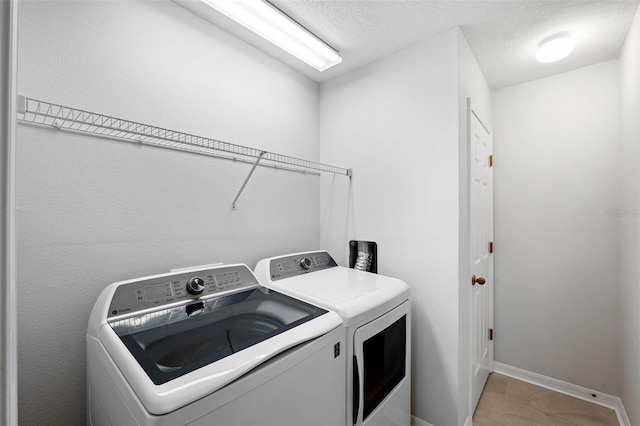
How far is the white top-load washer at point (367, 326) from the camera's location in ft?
4.11

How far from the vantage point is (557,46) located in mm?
1784

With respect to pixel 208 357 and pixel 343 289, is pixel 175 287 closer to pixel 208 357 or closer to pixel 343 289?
pixel 208 357

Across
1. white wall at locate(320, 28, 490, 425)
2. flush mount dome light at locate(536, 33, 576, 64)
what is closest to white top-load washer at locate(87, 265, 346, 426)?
white wall at locate(320, 28, 490, 425)

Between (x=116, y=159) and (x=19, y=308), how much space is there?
28.6 inches

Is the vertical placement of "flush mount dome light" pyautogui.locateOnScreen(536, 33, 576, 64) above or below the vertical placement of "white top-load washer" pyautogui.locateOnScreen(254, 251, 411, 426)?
above

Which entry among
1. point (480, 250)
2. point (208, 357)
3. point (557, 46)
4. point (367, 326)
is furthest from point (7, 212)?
point (557, 46)

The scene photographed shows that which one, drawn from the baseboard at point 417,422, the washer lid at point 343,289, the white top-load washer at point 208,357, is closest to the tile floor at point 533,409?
the baseboard at point 417,422

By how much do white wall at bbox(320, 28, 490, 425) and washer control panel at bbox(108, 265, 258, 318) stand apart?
3.33 ft

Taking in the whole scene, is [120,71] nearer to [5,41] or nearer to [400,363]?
[5,41]

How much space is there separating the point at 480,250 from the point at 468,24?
161 centimetres

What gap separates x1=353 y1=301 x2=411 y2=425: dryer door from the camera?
1.26m

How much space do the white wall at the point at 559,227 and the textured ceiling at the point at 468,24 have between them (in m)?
0.35

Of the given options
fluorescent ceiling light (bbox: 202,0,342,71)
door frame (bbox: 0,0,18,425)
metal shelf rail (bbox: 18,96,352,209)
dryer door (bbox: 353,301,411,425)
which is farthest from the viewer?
fluorescent ceiling light (bbox: 202,0,342,71)

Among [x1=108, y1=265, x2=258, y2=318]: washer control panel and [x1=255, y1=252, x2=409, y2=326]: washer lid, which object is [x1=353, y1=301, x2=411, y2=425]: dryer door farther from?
[x1=108, y1=265, x2=258, y2=318]: washer control panel
